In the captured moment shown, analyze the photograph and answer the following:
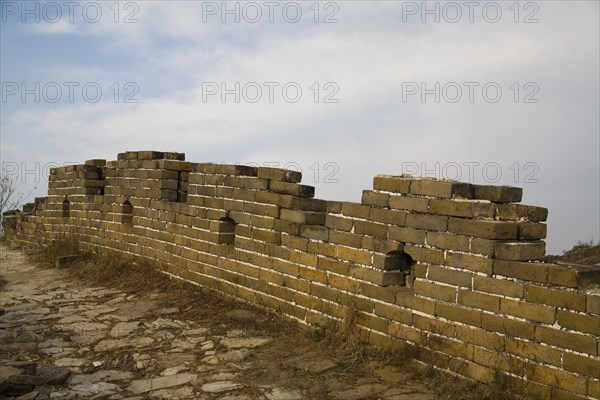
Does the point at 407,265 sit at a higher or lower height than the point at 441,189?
lower

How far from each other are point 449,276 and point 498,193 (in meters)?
0.77

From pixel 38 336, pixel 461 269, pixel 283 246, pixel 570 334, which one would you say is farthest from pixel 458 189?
pixel 38 336

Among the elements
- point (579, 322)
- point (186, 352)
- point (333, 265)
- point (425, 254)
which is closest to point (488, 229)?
point (425, 254)

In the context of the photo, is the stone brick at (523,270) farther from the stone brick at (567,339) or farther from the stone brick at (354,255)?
the stone brick at (354,255)

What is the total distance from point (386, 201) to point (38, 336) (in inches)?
154

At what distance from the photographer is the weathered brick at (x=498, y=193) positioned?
4498 millimetres

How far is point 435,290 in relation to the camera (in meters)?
4.76

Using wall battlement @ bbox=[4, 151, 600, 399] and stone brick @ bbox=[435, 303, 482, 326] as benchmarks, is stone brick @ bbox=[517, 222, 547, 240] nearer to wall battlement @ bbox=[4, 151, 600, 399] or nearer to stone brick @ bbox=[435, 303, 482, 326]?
wall battlement @ bbox=[4, 151, 600, 399]

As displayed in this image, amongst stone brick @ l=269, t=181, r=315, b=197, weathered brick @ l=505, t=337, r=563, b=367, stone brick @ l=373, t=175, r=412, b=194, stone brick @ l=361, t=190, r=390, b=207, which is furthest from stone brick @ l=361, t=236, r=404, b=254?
weathered brick @ l=505, t=337, r=563, b=367

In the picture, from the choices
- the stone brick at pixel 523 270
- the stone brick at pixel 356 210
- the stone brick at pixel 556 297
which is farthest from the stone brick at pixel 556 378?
the stone brick at pixel 356 210

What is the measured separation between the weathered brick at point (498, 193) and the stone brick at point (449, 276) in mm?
621

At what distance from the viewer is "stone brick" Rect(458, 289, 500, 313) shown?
4332 millimetres

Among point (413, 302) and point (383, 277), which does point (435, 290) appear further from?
point (383, 277)

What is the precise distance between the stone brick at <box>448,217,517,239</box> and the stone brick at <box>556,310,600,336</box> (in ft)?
2.26
